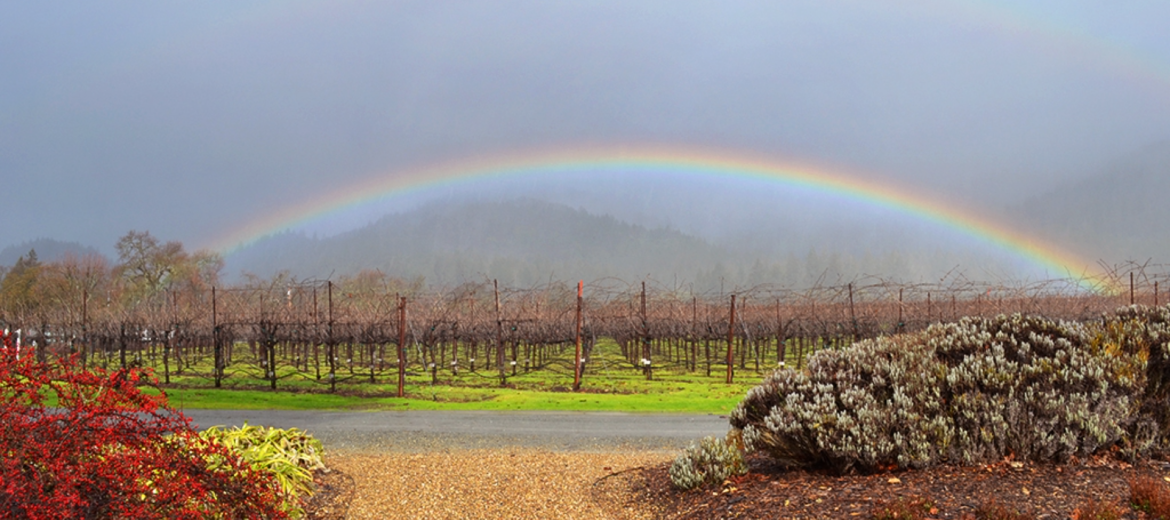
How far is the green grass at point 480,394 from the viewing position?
16.4 meters

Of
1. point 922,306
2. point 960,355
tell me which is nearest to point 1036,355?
point 960,355

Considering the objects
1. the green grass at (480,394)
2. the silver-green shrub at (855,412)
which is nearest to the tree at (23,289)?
the green grass at (480,394)

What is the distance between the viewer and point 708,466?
5.89 metres

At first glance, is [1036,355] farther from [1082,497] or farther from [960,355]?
[1082,497]

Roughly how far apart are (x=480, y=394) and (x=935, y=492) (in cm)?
1609

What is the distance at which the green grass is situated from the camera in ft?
53.7

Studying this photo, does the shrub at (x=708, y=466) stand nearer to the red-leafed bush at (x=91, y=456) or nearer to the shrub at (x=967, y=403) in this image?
the shrub at (x=967, y=403)

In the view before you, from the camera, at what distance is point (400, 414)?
49.1ft

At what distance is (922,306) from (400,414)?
32.0 metres

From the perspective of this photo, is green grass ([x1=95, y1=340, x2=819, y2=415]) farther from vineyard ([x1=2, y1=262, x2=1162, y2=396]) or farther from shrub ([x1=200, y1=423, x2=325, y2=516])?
shrub ([x1=200, y1=423, x2=325, y2=516])

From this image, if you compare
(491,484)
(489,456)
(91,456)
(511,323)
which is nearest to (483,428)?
(489,456)

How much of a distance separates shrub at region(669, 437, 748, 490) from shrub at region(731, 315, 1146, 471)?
0.83 feet

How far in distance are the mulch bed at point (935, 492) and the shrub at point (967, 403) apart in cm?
16

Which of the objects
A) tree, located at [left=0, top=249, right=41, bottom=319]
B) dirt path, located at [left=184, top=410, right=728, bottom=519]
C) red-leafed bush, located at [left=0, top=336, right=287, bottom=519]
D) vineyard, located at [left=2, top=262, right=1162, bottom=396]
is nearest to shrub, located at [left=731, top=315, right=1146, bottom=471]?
dirt path, located at [left=184, top=410, right=728, bottom=519]
